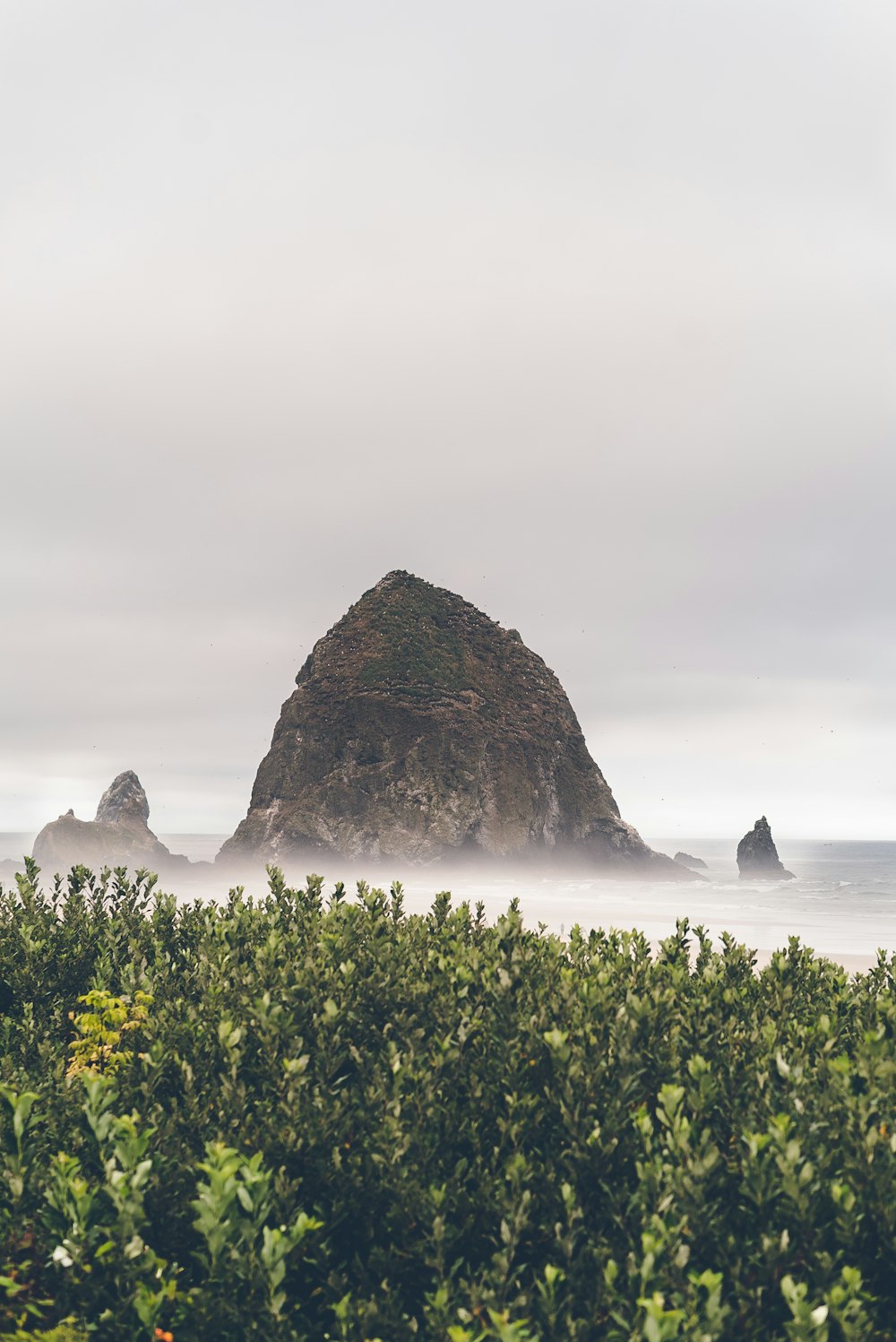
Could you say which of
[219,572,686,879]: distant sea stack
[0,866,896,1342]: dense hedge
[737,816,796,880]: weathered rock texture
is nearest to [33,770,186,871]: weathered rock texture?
[219,572,686,879]: distant sea stack

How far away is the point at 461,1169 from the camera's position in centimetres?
454

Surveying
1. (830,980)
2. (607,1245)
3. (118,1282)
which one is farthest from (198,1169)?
(830,980)

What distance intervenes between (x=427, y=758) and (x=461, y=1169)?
345 feet

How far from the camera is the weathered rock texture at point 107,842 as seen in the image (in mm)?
134500

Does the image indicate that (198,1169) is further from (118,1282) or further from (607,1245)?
(607,1245)

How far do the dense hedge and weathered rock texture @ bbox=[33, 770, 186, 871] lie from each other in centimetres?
12758

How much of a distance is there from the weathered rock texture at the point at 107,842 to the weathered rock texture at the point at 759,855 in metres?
90.5

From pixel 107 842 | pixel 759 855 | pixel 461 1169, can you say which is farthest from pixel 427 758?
pixel 461 1169

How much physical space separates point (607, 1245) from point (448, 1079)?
131 cm

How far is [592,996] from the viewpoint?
5762 millimetres

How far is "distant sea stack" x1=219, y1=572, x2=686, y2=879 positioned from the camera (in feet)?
344

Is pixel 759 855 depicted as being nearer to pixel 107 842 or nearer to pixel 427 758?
pixel 427 758

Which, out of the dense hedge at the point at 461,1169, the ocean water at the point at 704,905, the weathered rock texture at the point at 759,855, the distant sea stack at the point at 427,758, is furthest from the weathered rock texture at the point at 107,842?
the dense hedge at the point at 461,1169

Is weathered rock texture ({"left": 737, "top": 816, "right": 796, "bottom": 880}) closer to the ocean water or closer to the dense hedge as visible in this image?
the ocean water
